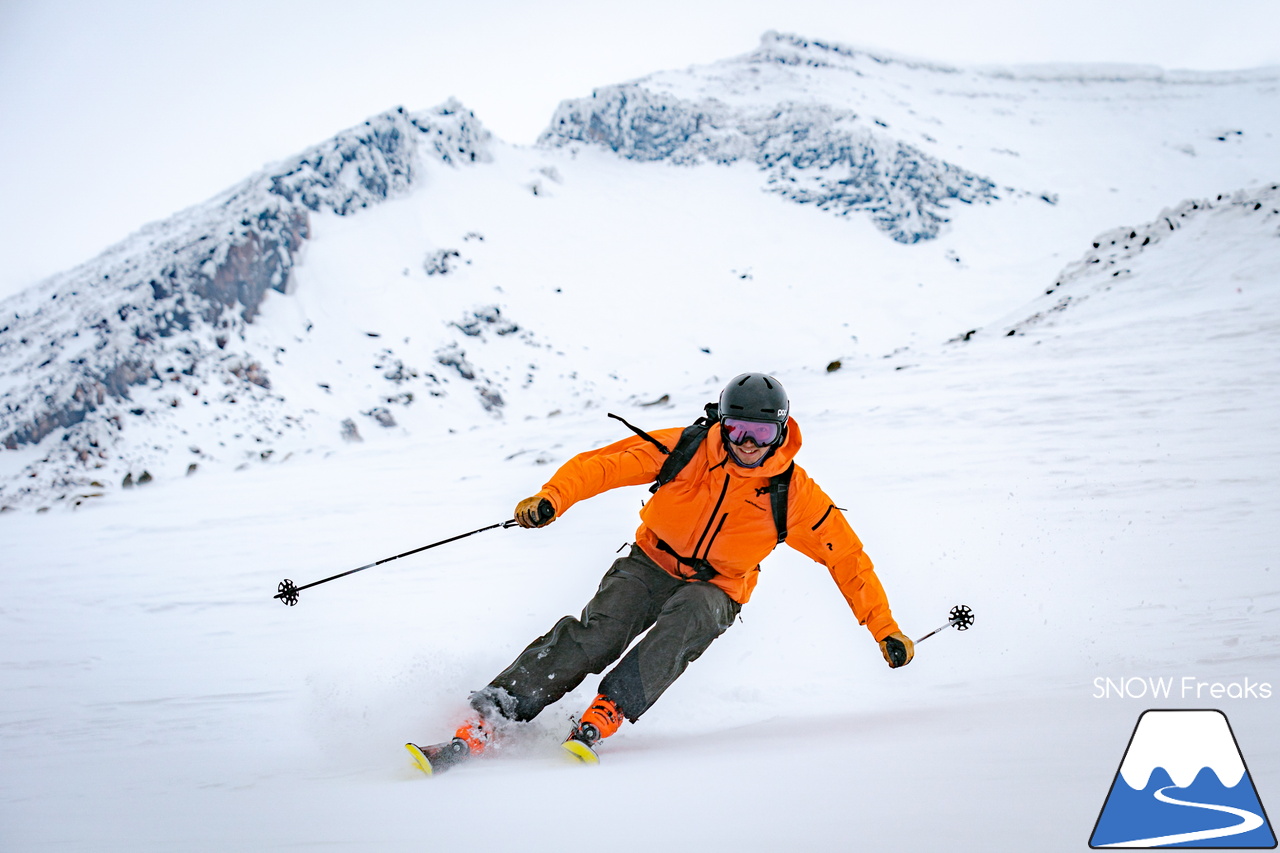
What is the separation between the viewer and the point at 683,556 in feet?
11.2

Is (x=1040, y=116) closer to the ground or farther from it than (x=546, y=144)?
closer to the ground

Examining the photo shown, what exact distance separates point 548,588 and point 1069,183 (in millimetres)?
51586

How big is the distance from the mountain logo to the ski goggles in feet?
5.59

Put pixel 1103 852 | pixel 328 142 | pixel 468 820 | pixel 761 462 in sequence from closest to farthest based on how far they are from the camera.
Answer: pixel 1103 852 < pixel 468 820 < pixel 761 462 < pixel 328 142

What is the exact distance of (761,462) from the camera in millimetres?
3275

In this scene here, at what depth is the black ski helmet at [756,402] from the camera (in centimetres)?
323

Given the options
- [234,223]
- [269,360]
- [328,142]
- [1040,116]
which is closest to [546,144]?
[328,142]

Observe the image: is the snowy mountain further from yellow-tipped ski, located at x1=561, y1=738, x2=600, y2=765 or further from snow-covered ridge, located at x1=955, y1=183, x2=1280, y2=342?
yellow-tipped ski, located at x1=561, y1=738, x2=600, y2=765

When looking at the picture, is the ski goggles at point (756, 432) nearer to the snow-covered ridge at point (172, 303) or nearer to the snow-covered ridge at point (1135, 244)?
the snow-covered ridge at point (1135, 244)

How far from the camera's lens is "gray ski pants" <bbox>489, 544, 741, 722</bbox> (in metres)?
3.09

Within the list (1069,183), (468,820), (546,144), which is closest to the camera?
(468,820)

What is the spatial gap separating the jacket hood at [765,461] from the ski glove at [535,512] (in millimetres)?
785

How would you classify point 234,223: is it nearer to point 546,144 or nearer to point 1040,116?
point 546,144

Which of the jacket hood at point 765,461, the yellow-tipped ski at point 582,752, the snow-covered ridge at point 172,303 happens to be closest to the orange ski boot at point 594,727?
the yellow-tipped ski at point 582,752
